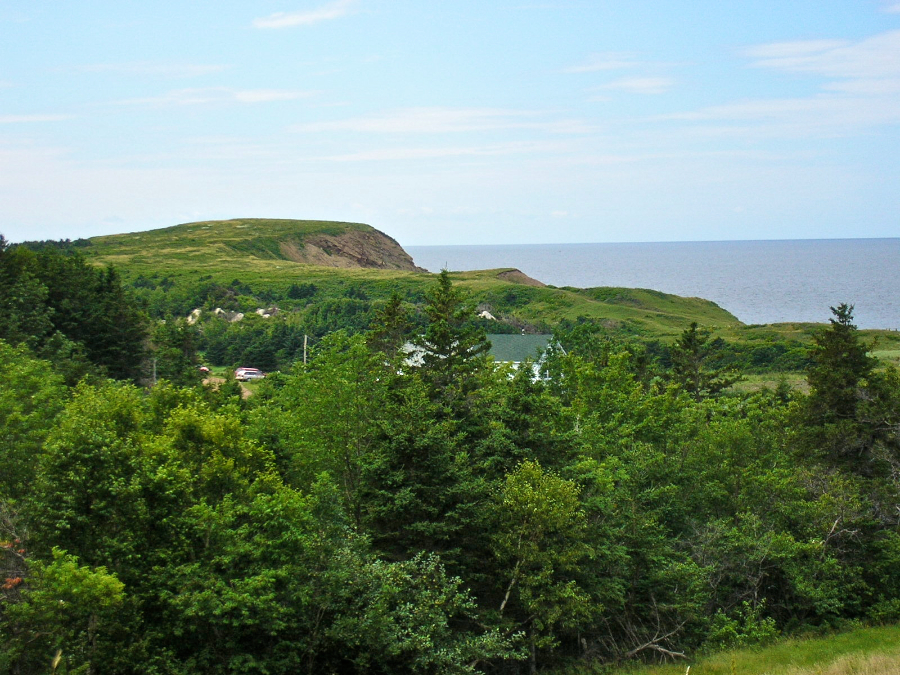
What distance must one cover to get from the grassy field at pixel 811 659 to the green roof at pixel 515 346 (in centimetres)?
4631

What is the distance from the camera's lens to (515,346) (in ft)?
247

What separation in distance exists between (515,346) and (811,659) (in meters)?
56.1

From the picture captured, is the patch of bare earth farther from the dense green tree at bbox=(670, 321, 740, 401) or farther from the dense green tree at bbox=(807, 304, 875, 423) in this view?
the dense green tree at bbox=(807, 304, 875, 423)

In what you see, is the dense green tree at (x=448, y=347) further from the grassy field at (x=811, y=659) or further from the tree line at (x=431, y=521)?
the grassy field at (x=811, y=659)

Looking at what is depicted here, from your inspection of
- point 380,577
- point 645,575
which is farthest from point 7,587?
point 645,575

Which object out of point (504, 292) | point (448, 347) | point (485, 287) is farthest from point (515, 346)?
point (485, 287)

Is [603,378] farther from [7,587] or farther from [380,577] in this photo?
[7,587]

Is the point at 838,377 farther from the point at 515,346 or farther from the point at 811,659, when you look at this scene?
the point at 515,346

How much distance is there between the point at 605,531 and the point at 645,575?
2.94 m

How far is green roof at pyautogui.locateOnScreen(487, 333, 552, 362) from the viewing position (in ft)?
229

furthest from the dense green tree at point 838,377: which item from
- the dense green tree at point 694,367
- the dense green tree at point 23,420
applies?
the dense green tree at point 23,420

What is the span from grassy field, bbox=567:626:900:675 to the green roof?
46308 mm

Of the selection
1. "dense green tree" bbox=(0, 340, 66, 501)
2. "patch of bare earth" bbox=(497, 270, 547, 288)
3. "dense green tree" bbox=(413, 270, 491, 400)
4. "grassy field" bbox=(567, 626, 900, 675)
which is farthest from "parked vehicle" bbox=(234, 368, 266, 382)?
"patch of bare earth" bbox=(497, 270, 547, 288)

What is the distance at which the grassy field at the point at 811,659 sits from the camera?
17.3 m
